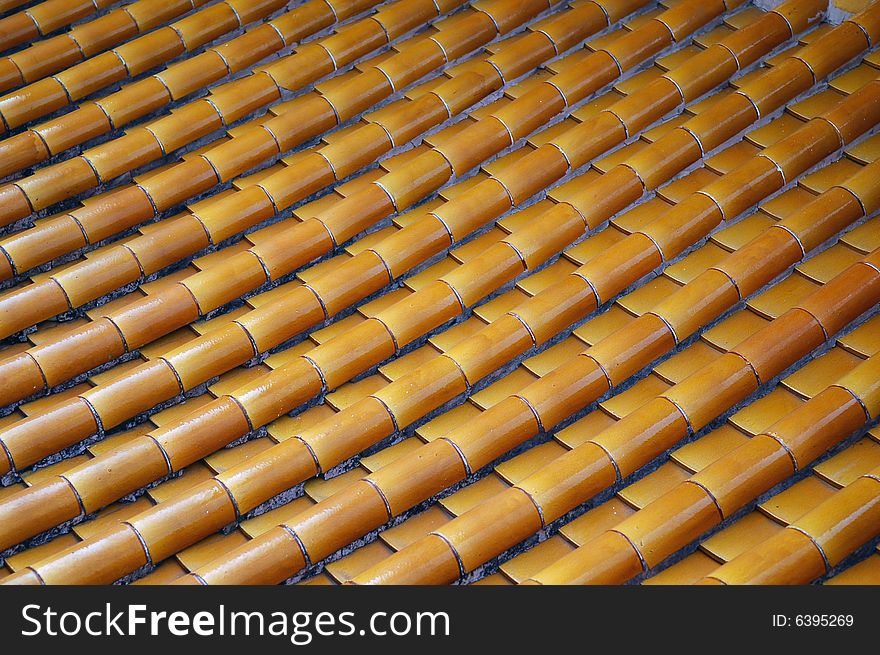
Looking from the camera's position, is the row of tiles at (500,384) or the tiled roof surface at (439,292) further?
the row of tiles at (500,384)

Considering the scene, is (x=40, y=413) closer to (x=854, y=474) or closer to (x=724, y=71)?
(x=854, y=474)

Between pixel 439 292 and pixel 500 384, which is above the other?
pixel 439 292

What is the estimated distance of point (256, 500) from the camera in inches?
169

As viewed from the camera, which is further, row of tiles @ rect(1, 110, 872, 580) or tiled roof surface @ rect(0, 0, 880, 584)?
row of tiles @ rect(1, 110, 872, 580)

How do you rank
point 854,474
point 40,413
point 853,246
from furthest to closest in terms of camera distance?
point 853,246
point 40,413
point 854,474

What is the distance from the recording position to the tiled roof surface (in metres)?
4.16

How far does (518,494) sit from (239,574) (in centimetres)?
110

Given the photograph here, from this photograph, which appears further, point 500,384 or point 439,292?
point 439,292

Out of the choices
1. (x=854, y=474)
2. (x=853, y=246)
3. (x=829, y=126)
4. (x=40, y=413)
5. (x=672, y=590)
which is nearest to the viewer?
(x=672, y=590)

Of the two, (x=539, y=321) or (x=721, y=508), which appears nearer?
(x=721, y=508)

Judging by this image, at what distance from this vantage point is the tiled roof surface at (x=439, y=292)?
4160mm

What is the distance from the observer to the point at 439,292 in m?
4.82

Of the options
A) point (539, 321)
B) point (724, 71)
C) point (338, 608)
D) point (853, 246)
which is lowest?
point (338, 608)

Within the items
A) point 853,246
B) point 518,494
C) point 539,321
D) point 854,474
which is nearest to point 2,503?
point 518,494
